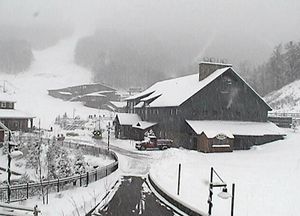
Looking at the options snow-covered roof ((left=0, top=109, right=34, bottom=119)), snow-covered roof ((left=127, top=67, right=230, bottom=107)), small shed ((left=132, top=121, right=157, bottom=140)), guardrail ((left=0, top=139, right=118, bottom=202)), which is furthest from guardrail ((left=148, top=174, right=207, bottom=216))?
snow-covered roof ((left=0, top=109, right=34, bottom=119))

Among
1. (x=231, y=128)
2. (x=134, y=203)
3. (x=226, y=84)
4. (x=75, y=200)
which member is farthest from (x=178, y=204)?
(x=226, y=84)

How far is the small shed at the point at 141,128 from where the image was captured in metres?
53.1

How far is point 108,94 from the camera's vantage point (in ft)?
407

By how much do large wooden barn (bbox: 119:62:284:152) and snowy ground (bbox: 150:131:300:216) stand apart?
6.50 m

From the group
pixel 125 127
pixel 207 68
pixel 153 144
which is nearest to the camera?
pixel 153 144

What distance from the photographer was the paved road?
1541 cm

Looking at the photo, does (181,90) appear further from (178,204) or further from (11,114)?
(178,204)

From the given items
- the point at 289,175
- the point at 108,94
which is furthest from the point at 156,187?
the point at 108,94

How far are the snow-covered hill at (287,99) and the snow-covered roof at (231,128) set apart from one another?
25.8m

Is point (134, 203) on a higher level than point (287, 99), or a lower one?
lower

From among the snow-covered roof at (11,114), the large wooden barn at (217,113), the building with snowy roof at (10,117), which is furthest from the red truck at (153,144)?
the building with snowy roof at (10,117)

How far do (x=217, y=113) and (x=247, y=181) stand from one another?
25.7 m

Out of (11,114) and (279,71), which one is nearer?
(11,114)

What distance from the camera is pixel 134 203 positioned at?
56.2ft
